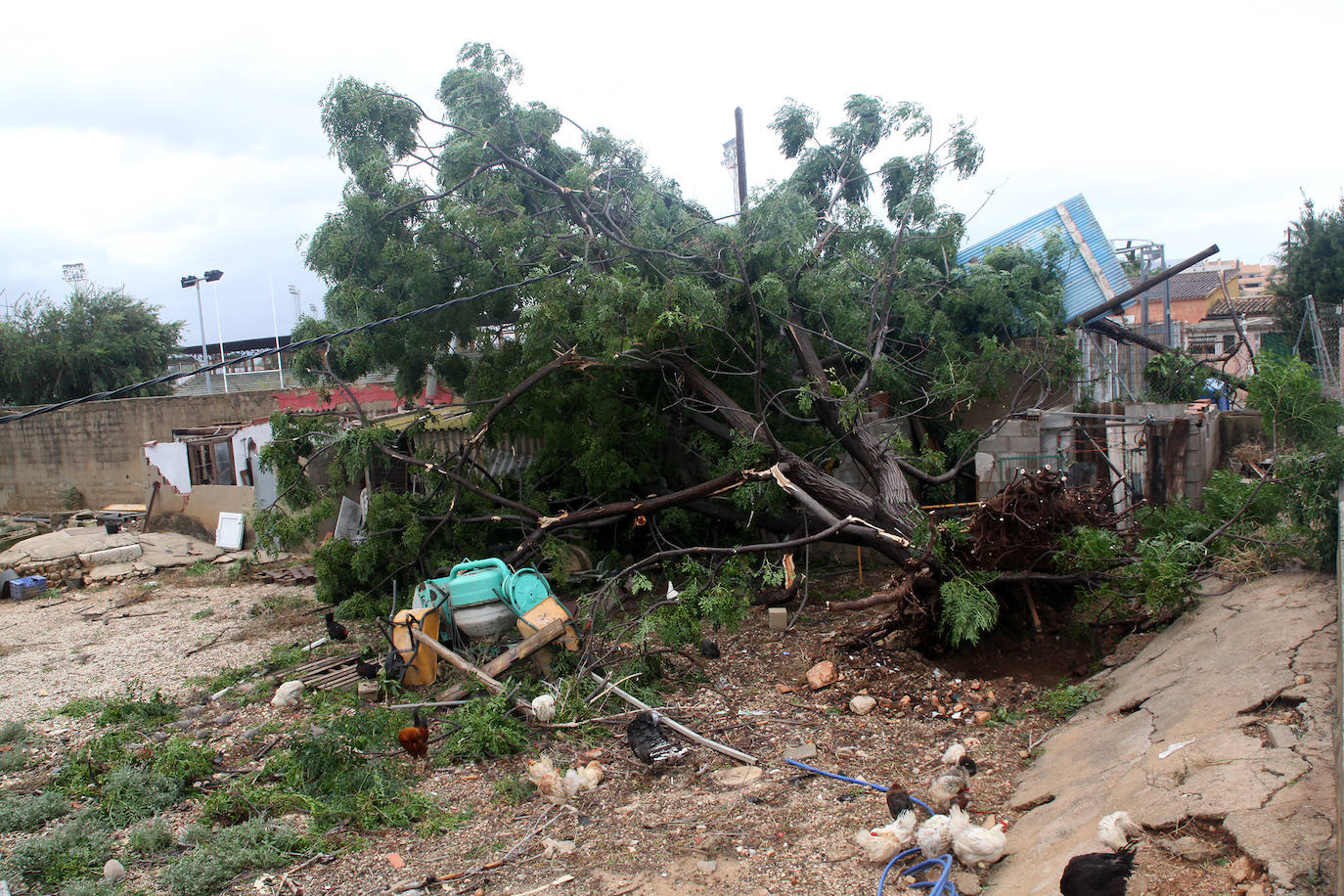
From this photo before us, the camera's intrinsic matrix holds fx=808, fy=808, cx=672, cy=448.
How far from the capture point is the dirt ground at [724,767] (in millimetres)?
3516

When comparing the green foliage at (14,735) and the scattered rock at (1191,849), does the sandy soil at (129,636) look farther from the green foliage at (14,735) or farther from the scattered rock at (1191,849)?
the scattered rock at (1191,849)

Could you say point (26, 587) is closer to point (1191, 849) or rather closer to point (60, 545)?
point (60, 545)

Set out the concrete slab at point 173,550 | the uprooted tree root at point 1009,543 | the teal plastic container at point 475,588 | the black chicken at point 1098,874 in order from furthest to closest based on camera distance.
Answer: the concrete slab at point 173,550 → the teal plastic container at point 475,588 → the uprooted tree root at point 1009,543 → the black chicken at point 1098,874

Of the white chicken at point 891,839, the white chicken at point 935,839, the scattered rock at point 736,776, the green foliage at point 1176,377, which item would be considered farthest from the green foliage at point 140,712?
the green foliage at point 1176,377

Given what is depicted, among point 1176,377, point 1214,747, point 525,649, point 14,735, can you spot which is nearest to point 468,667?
point 525,649

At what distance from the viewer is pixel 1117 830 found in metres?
2.78

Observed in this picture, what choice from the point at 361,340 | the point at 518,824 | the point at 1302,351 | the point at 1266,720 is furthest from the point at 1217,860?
the point at 1302,351

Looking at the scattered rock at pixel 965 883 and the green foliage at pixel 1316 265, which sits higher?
the green foliage at pixel 1316 265

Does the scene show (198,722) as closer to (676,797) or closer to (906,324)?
(676,797)

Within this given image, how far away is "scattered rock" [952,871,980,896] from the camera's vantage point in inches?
122

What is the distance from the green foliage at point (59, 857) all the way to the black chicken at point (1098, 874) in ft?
13.7

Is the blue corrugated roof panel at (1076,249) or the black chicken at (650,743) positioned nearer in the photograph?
the black chicken at (650,743)

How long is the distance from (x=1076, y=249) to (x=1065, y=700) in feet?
25.7

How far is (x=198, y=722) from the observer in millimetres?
5703
